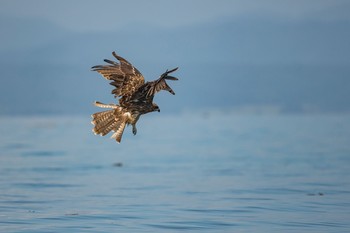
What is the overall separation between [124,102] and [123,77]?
1.74ft

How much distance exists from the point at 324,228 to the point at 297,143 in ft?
78.1

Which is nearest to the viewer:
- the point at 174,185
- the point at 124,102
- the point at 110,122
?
the point at 124,102

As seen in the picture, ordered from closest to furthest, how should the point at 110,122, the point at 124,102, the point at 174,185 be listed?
the point at 124,102, the point at 110,122, the point at 174,185

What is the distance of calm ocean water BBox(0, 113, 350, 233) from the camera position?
1777cm

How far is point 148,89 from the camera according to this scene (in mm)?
17250

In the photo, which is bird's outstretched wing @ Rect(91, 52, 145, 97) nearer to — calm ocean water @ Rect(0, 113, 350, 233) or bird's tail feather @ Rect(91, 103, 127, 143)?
bird's tail feather @ Rect(91, 103, 127, 143)

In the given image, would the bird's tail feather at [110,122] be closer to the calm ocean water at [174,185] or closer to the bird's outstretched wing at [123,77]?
the bird's outstretched wing at [123,77]

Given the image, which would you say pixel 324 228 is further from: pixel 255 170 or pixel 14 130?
pixel 14 130

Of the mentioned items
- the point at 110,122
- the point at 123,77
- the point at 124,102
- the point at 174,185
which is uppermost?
the point at 174,185

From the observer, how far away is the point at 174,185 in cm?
2395

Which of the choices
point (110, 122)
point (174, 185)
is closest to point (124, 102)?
point (110, 122)

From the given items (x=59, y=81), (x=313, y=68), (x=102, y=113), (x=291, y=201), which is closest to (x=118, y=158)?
(x=291, y=201)

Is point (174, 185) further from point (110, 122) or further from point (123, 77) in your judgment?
point (123, 77)

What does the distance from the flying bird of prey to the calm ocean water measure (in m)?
1.66
